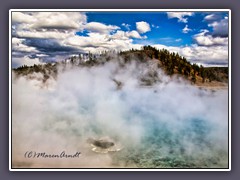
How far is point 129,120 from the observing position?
3020 mm

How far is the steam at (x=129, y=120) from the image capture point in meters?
3.00

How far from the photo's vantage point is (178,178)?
304 centimetres

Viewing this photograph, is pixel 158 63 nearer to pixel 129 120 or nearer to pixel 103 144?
pixel 129 120

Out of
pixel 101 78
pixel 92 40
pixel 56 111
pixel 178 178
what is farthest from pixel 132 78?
pixel 178 178

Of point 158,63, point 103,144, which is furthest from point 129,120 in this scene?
point 158,63

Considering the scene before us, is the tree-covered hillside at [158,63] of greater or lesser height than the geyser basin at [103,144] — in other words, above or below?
above

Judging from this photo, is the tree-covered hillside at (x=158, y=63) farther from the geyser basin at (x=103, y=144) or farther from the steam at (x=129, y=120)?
the geyser basin at (x=103, y=144)

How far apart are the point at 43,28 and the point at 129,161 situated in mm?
1203

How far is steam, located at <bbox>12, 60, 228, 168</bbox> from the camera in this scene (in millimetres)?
3002

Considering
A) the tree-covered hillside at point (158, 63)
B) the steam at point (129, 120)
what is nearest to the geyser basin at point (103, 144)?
the steam at point (129, 120)

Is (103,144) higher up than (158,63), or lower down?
lower down

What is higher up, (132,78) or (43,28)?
(43,28)
